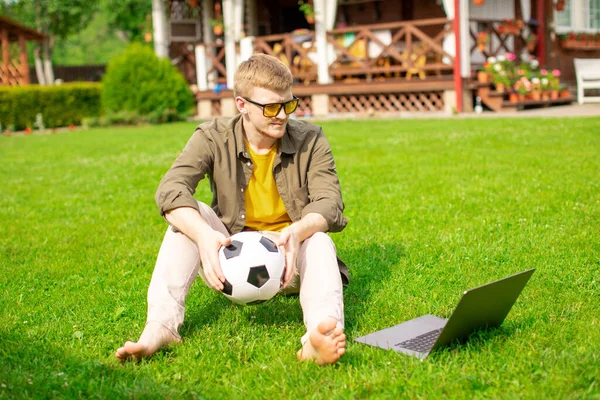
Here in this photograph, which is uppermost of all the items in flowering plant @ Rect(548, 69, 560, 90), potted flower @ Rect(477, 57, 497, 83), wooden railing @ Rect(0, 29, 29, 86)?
wooden railing @ Rect(0, 29, 29, 86)

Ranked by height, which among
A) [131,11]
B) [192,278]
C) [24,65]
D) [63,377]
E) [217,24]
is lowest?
[63,377]

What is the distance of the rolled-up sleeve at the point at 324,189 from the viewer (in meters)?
3.75

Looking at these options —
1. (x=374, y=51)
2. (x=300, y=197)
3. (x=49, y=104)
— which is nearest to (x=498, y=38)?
(x=374, y=51)

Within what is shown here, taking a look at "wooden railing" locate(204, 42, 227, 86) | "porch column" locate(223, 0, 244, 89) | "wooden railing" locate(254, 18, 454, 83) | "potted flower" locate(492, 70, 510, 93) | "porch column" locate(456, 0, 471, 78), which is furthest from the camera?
"wooden railing" locate(204, 42, 227, 86)

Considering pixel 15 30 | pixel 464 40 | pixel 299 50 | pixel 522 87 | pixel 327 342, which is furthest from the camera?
pixel 15 30

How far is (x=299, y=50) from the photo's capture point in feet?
64.4

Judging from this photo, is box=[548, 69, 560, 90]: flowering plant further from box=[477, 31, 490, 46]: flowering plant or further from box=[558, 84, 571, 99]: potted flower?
box=[477, 31, 490, 46]: flowering plant

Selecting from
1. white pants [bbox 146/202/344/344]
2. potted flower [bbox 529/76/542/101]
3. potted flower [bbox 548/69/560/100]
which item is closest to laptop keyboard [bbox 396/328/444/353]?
white pants [bbox 146/202/344/344]

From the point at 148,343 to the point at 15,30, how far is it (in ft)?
101

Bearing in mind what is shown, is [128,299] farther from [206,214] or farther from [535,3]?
[535,3]

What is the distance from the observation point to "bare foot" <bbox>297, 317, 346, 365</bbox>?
3.09m

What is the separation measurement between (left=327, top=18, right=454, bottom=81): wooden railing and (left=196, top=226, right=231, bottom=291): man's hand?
1455 cm

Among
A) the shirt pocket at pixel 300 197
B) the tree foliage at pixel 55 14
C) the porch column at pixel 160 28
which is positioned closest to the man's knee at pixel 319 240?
the shirt pocket at pixel 300 197

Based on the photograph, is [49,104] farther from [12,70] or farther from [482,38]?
[482,38]
